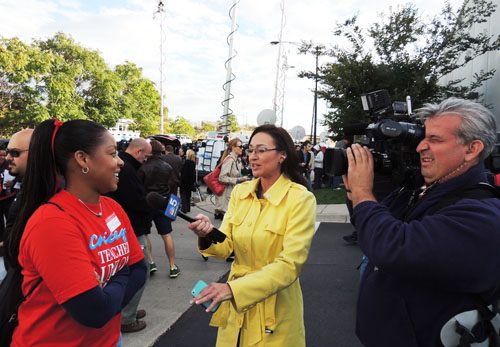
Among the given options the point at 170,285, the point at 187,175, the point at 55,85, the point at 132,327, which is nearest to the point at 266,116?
the point at 187,175

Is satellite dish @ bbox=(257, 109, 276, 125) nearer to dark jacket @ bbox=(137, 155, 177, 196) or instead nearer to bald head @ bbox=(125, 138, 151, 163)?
dark jacket @ bbox=(137, 155, 177, 196)

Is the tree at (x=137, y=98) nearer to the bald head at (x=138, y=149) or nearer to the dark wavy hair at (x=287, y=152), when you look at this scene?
the bald head at (x=138, y=149)

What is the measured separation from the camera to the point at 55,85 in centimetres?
2453

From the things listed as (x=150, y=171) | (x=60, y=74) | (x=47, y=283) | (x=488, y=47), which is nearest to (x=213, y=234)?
(x=47, y=283)

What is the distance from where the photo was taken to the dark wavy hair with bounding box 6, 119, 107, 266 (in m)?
1.61

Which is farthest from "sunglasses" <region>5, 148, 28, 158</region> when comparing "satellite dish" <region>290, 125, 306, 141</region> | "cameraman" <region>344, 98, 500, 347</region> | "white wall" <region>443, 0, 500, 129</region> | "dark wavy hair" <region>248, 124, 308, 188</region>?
"satellite dish" <region>290, 125, 306, 141</region>

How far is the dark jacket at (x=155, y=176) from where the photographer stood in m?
5.32

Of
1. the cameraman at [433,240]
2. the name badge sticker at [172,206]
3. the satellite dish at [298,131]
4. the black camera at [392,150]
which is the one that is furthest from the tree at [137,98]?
the cameraman at [433,240]

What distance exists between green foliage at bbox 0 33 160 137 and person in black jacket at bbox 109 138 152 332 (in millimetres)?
21055

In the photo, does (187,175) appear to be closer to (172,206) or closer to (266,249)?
(266,249)

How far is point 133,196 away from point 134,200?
5 centimetres

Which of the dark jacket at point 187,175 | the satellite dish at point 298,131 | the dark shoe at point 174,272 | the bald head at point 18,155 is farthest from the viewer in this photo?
the satellite dish at point 298,131

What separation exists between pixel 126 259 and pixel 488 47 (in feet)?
38.2

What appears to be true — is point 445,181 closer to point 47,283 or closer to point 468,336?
point 468,336
